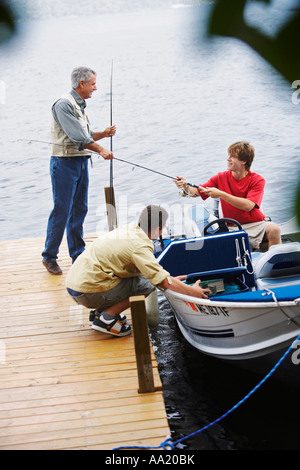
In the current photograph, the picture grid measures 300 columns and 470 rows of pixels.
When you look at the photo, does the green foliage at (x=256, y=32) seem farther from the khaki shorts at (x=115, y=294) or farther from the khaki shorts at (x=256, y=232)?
the khaki shorts at (x=256, y=232)


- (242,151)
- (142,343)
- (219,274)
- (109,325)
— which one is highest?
(242,151)

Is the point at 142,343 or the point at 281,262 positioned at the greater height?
the point at 281,262

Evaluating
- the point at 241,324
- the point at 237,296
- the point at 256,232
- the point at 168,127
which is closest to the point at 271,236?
the point at 256,232

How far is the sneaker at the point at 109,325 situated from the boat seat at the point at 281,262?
104 cm

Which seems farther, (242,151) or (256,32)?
(242,151)

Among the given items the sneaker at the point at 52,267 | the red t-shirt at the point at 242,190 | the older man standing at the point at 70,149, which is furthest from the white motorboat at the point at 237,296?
the sneaker at the point at 52,267

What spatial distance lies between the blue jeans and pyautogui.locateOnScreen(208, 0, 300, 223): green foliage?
13.5 feet

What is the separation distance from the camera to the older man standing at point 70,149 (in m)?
4.33

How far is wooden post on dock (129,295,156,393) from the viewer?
297cm

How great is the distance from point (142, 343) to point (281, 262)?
1.21 meters

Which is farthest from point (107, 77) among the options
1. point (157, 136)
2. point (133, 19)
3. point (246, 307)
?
point (133, 19)

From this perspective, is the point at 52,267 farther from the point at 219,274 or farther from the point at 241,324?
the point at 241,324

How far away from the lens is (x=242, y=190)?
14.4 feet
